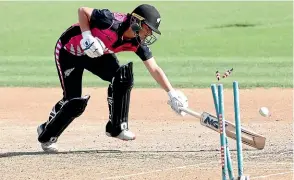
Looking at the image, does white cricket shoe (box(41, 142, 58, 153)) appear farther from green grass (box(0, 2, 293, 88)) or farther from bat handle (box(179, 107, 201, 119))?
green grass (box(0, 2, 293, 88))

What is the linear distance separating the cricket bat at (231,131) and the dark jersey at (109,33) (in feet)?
3.12

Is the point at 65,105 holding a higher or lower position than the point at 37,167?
higher

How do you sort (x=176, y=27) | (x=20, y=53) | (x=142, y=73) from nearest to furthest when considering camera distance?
(x=142, y=73), (x=20, y=53), (x=176, y=27)

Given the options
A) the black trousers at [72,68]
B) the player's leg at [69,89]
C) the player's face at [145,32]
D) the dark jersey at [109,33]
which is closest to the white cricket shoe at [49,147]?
the player's leg at [69,89]

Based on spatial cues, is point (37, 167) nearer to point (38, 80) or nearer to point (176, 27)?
point (38, 80)

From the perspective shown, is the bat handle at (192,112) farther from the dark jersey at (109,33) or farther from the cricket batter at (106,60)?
the dark jersey at (109,33)

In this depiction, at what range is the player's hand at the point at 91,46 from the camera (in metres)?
9.25

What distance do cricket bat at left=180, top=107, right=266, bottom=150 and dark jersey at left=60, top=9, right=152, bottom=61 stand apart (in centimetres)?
95

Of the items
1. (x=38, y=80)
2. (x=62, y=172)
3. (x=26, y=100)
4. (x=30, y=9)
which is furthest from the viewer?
(x=30, y=9)

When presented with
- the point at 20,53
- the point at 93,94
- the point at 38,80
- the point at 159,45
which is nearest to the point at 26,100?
the point at 93,94

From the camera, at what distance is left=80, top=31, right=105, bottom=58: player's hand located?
925cm

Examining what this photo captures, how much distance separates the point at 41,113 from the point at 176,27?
16.4 metres

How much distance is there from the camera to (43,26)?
30422 millimetres

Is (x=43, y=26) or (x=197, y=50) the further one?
(x=43, y=26)
